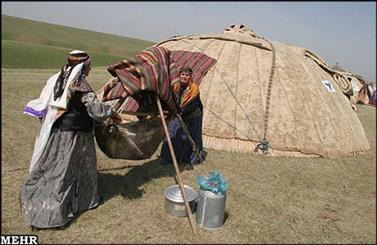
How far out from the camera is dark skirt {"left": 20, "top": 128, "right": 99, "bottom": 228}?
13.2 ft

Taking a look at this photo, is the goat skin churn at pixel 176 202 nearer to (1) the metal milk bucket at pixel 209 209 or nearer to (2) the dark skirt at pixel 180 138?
(1) the metal milk bucket at pixel 209 209

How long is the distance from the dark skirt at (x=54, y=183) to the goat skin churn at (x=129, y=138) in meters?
0.46

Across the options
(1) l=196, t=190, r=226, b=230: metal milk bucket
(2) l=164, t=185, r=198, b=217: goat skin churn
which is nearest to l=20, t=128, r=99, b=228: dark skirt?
(2) l=164, t=185, r=198, b=217: goat skin churn

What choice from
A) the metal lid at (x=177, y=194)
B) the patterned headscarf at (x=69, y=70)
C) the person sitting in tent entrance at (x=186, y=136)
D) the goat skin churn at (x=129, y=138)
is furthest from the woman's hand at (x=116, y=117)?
→ the person sitting in tent entrance at (x=186, y=136)

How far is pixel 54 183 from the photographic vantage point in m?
4.08

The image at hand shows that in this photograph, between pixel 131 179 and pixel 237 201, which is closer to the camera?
pixel 237 201

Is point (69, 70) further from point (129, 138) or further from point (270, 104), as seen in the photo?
point (270, 104)

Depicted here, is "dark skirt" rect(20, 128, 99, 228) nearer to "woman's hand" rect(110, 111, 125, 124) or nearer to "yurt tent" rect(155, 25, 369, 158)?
"woman's hand" rect(110, 111, 125, 124)

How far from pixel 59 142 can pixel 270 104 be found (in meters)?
5.19

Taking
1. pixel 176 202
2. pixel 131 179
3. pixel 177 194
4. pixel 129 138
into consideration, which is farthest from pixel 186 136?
pixel 176 202

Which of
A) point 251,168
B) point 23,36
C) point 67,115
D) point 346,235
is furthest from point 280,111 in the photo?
point 23,36

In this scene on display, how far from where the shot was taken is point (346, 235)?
474 centimetres

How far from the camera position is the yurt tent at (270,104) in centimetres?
772

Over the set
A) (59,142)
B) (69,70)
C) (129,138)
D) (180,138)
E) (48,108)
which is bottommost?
(180,138)
